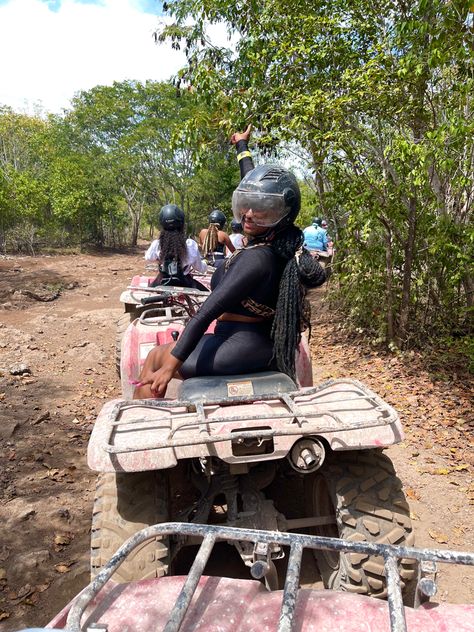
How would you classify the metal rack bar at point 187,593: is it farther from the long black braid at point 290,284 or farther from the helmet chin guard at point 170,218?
the helmet chin guard at point 170,218

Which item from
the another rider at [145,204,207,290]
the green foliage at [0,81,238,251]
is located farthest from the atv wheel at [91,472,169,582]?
the green foliage at [0,81,238,251]

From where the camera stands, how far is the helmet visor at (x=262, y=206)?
8.00 ft

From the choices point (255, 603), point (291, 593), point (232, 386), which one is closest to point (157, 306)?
point (232, 386)

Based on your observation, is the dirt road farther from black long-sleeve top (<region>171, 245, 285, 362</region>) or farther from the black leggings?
black long-sleeve top (<region>171, 245, 285, 362</region>)

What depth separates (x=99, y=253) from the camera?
2562 centimetres

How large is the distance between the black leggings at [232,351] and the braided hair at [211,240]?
552cm

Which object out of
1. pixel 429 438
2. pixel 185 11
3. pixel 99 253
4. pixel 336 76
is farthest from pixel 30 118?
pixel 429 438

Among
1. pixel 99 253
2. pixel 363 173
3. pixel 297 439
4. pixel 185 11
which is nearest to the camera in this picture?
pixel 297 439

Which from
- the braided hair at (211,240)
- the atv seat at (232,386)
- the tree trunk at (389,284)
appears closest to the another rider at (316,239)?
the braided hair at (211,240)

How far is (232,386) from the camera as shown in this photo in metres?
→ 2.46

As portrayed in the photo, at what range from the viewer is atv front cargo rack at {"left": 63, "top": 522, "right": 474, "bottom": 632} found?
1.03 meters

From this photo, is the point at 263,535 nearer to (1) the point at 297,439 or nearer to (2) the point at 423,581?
(2) the point at 423,581

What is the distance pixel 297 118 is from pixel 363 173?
3.64 feet

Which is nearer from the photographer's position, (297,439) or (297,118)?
(297,439)
